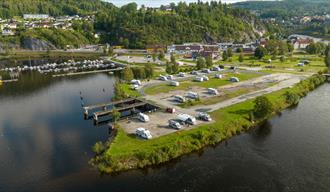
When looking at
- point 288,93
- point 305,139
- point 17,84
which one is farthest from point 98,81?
point 305,139

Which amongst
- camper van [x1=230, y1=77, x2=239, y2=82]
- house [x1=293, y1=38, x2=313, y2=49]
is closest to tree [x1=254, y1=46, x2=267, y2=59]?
house [x1=293, y1=38, x2=313, y2=49]

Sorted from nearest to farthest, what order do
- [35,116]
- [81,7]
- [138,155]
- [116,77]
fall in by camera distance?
[138,155]
[35,116]
[116,77]
[81,7]

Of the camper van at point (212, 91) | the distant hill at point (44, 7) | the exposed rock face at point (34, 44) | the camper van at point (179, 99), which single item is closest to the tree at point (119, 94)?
the camper van at point (179, 99)

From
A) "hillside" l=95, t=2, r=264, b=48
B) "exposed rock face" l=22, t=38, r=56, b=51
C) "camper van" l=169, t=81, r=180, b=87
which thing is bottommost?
"camper van" l=169, t=81, r=180, b=87

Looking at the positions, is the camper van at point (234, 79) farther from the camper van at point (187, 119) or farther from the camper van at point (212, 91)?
the camper van at point (187, 119)

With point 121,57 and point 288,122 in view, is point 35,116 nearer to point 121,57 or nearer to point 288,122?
point 288,122

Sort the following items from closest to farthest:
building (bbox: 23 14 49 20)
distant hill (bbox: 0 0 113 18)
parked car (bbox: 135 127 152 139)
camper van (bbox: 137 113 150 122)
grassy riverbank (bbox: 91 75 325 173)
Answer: grassy riverbank (bbox: 91 75 325 173) < parked car (bbox: 135 127 152 139) < camper van (bbox: 137 113 150 122) < building (bbox: 23 14 49 20) < distant hill (bbox: 0 0 113 18)

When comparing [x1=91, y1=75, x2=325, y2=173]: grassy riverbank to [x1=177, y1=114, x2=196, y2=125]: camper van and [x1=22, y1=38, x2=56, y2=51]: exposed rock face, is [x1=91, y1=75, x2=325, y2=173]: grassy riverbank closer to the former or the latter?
[x1=177, y1=114, x2=196, y2=125]: camper van
